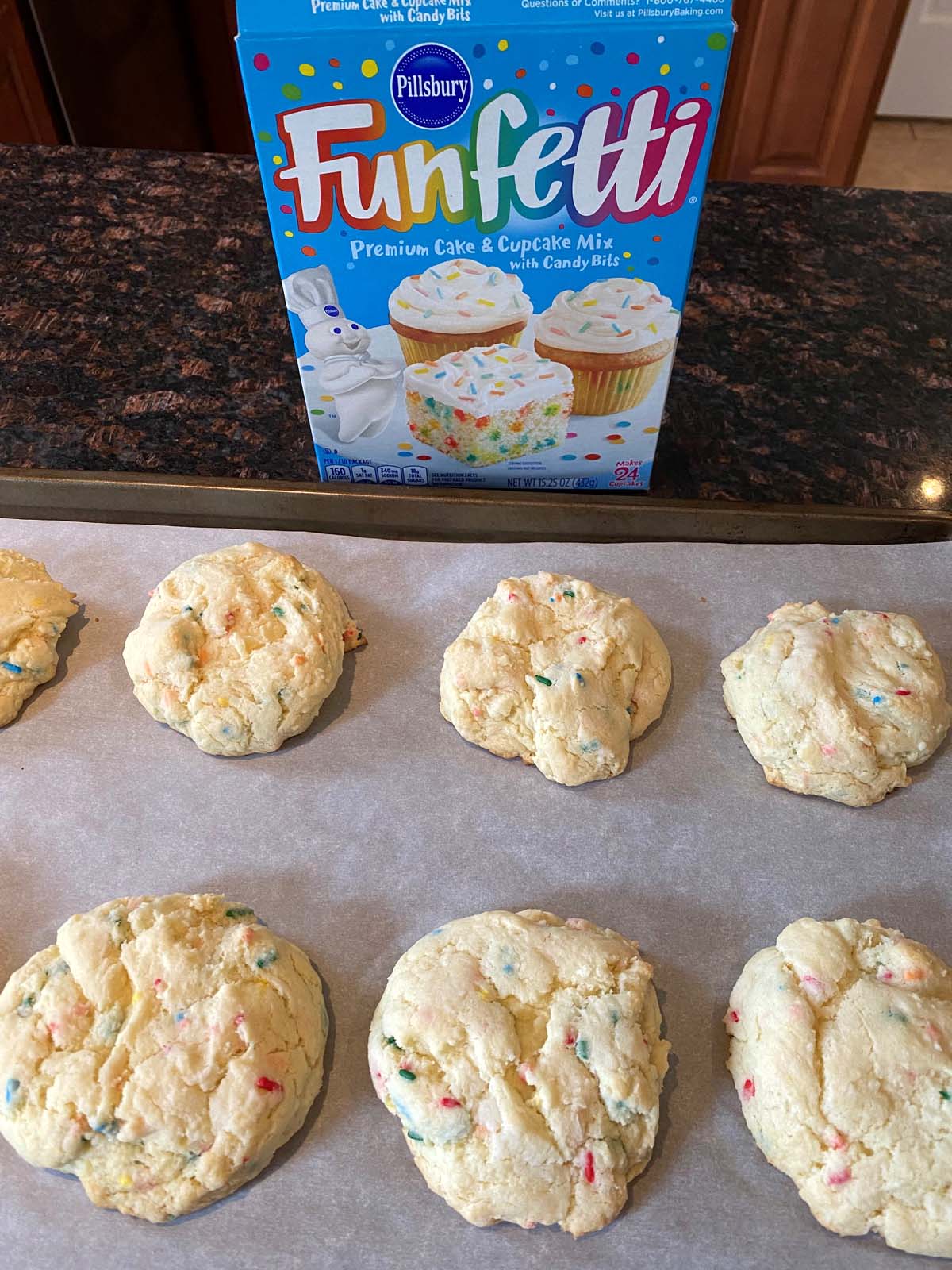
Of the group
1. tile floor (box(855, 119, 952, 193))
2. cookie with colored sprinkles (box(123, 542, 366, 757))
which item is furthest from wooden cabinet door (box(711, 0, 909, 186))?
cookie with colored sprinkles (box(123, 542, 366, 757))

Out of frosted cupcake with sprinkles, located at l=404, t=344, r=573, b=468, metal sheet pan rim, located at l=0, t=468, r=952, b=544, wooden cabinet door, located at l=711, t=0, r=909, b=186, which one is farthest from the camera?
wooden cabinet door, located at l=711, t=0, r=909, b=186

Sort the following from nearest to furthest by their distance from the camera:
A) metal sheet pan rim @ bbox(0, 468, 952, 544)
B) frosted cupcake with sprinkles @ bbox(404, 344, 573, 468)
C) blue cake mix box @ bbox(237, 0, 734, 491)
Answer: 1. blue cake mix box @ bbox(237, 0, 734, 491)
2. frosted cupcake with sprinkles @ bbox(404, 344, 573, 468)
3. metal sheet pan rim @ bbox(0, 468, 952, 544)

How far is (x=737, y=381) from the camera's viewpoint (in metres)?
1.71

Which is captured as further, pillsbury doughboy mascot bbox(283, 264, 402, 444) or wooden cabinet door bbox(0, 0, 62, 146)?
wooden cabinet door bbox(0, 0, 62, 146)

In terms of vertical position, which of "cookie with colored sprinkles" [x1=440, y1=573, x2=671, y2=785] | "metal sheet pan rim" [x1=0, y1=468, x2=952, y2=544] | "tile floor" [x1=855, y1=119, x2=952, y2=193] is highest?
"metal sheet pan rim" [x1=0, y1=468, x2=952, y2=544]

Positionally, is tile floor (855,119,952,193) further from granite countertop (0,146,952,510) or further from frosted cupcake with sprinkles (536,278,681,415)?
frosted cupcake with sprinkles (536,278,681,415)

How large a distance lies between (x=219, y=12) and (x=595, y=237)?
110 inches

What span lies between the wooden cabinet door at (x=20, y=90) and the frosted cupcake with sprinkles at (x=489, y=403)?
232cm

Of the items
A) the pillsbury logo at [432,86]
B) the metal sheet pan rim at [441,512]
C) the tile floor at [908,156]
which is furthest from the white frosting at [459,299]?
the tile floor at [908,156]

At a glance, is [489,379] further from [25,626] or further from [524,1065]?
[524,1065]

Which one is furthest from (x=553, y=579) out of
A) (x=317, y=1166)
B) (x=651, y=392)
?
(x=317, y=1166)

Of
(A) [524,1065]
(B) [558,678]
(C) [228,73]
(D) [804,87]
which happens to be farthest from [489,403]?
(C) [228,73]

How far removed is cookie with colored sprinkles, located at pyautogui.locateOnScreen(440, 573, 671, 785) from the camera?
1306 mm

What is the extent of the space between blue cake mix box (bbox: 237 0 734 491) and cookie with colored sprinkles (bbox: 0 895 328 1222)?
2.58 ft
